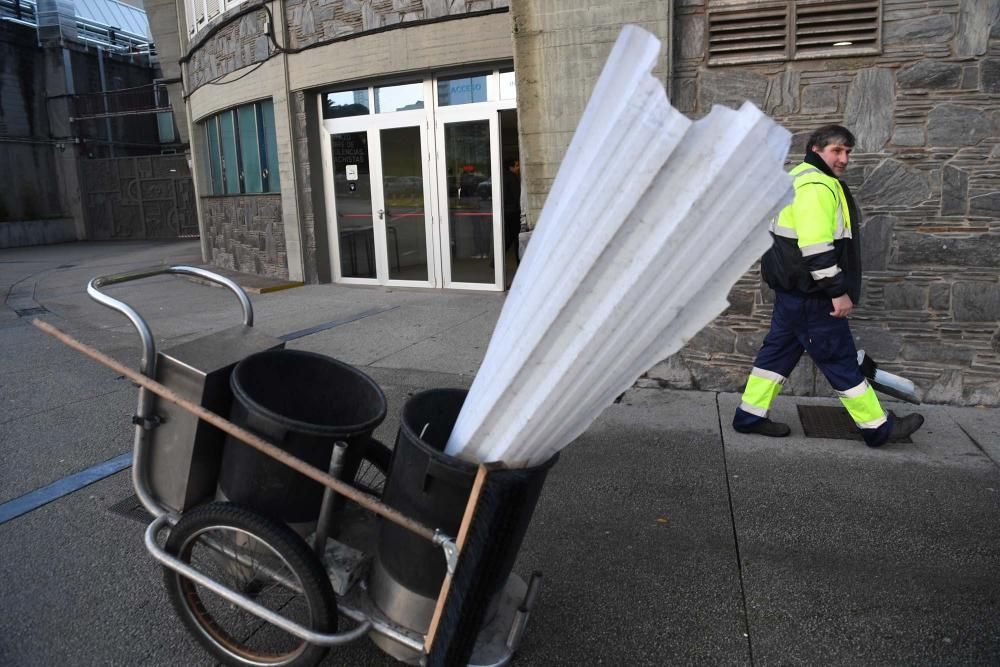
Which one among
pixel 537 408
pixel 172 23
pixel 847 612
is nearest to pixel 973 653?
pixel 847 612

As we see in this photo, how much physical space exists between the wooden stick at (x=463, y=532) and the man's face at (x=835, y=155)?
3182 mm

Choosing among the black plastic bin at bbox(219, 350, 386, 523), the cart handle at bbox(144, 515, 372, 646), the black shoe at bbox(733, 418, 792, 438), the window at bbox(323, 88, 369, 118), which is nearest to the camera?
the cart handle at bbox(144, 515, 372, 646)

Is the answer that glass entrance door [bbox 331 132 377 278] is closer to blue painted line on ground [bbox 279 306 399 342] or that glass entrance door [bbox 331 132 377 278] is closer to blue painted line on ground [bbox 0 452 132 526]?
blue painted line on ground [bbox 279 306 399 342]

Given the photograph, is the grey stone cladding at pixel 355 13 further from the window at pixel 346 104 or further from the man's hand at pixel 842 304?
the man's hand at pixel 842 304

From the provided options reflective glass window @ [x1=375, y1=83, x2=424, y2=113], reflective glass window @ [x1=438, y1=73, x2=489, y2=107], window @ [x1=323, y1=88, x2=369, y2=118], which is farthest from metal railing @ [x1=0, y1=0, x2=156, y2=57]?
reflective glass window @ [x1=438, y1=73, x2=489, y2=107]

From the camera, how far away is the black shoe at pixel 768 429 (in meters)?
4.63

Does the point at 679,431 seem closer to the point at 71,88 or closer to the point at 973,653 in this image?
the point at 973,653

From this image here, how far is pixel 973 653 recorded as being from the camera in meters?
2.58

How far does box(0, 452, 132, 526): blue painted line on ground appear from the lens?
3.80 meters

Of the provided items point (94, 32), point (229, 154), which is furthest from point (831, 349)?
point (94, 32)

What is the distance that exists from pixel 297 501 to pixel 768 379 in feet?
10.2

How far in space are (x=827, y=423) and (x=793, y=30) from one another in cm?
265

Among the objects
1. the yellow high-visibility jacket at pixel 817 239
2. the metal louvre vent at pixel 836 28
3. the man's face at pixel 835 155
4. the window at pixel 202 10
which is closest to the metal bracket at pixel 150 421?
the yellow high-visibility jacket at pixel 817 239

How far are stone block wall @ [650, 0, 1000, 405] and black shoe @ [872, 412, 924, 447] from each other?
2.82ft
